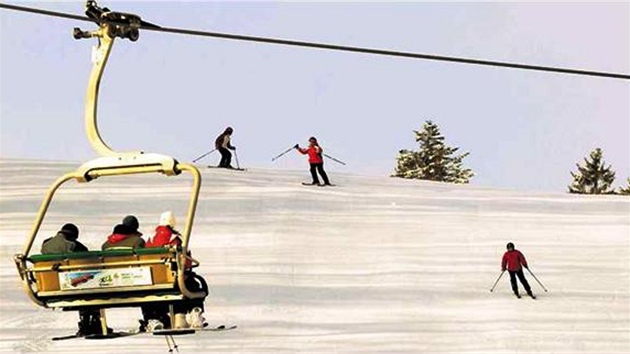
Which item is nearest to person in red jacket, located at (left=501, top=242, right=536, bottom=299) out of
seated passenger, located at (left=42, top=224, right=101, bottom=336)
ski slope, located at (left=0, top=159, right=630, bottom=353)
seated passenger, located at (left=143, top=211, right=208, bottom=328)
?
ski slope, located at (left=0, top=159, right=630, bottom=353)

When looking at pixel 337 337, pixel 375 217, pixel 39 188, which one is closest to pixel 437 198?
pixel 375 217

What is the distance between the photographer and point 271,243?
2320cm

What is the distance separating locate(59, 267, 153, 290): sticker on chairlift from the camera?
8289 mm

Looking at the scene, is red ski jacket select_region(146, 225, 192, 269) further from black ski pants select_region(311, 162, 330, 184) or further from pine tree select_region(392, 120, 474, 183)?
pine tree select_region(392, 120, 474, 183)

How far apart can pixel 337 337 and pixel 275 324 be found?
1027mm

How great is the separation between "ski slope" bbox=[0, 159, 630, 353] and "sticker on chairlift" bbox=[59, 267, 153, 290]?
10079 mm

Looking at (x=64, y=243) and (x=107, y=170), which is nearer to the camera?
(x=107, y=170)

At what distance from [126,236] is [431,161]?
48.3 metres

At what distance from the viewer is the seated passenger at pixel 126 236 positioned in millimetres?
8883

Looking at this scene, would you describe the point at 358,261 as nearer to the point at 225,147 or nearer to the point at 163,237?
the point at 225,147

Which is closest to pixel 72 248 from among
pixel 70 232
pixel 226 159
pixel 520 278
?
pixel 70 232

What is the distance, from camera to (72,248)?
932cm

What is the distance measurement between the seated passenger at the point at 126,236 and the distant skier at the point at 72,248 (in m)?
0.31

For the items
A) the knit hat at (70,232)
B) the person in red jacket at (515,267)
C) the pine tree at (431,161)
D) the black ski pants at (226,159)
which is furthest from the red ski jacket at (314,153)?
the pine tree at (431,161)
